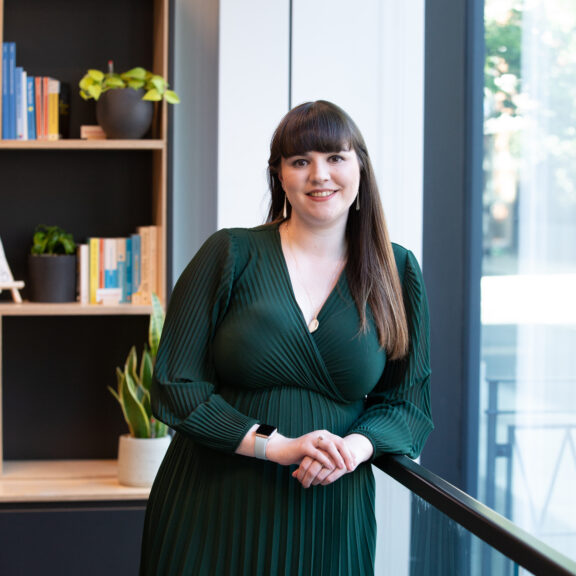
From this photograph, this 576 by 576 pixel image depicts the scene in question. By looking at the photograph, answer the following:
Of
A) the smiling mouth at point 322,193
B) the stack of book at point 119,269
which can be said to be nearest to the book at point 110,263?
the stack of book at point 119,269

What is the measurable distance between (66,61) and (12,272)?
0.83 meters

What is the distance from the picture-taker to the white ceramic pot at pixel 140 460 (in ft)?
9.12

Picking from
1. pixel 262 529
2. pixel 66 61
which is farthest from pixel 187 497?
pixel 66 61

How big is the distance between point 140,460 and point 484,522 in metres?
1.83

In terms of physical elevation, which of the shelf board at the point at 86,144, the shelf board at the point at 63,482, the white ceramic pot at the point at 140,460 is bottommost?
the shelf board at the point at 63,482

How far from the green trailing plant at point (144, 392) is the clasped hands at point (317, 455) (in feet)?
4.59

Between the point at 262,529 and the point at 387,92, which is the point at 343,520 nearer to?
the point at 262,529

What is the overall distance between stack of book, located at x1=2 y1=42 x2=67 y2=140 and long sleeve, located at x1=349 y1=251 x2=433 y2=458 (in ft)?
5.72

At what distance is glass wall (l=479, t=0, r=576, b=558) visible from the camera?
2.70 m

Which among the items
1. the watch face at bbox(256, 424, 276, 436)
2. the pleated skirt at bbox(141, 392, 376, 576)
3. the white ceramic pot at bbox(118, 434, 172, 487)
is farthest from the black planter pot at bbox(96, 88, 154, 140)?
the watch face at bbox(256, 424, 276, 436)

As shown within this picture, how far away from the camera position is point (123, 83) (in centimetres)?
289

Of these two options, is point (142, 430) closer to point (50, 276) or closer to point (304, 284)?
point (50, 276)

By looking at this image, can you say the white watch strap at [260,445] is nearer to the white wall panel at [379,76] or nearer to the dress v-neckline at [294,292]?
the dress v-neckline at [294,292]

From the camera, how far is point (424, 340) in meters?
1.64
